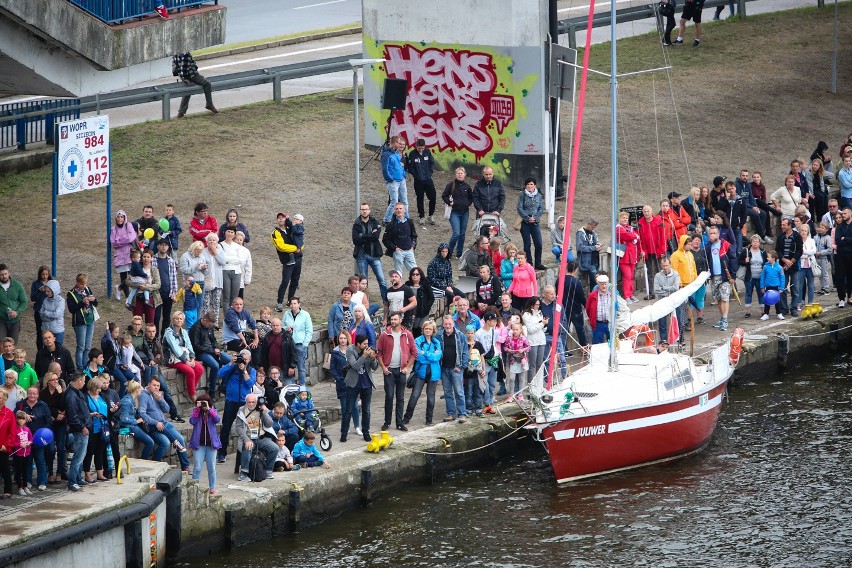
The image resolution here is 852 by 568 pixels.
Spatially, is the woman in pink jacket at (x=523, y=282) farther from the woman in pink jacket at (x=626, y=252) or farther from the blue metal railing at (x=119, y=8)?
the blue metal railing at (x=119, y=8)

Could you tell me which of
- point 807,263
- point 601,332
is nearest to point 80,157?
point 601,332

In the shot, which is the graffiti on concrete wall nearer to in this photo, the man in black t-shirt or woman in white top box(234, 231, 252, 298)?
the man in black t-shirt

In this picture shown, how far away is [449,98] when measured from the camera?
1451 inches

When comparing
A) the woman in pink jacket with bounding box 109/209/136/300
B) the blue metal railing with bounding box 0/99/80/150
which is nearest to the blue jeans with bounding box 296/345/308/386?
the woman in pink jacket with bounding box 109/209/136/300

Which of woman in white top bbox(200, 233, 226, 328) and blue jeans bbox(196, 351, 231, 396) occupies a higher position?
woman in white top bbox(200, 233, 226, 328)

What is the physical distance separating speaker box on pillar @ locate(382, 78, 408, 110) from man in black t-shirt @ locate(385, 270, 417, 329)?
864 centimetres

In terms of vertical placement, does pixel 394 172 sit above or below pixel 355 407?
above

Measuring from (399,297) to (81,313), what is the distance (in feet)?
18.7

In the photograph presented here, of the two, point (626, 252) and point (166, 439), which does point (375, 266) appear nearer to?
point (626, 252)

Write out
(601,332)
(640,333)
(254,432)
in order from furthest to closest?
1. (640,333)
2. (601,332)
3. (254,432)

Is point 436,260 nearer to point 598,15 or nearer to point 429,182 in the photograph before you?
point 429,182

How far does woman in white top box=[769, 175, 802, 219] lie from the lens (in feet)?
117

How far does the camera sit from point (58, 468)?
72.8 feet

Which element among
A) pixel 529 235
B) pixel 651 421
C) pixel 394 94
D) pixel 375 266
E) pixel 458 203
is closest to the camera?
pixel 651 421
